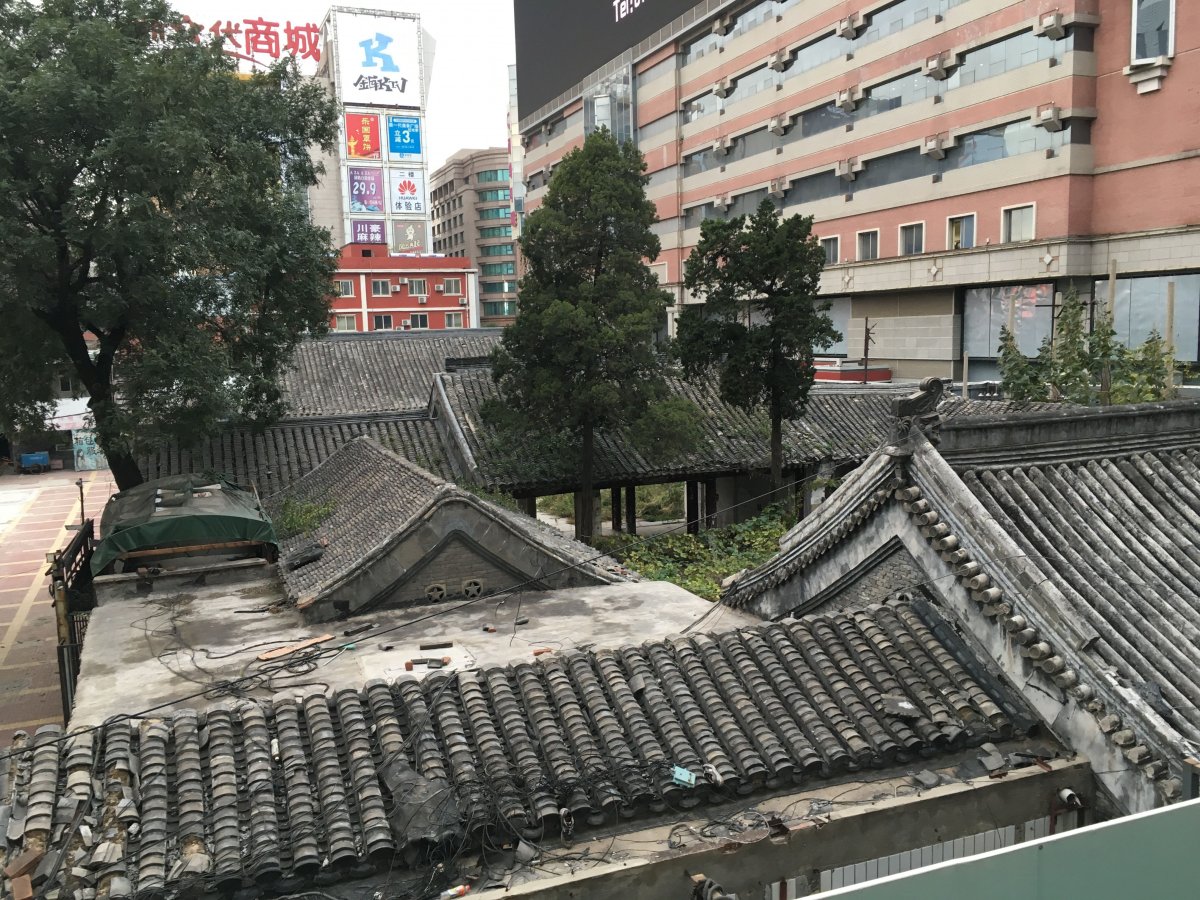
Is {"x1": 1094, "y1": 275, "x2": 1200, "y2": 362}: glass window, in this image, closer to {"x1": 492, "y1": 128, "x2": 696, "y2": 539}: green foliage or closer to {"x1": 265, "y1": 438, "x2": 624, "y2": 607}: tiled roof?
{"x1": 492, "y1": 128, "x2": 696, "y2": 539}: green foliage

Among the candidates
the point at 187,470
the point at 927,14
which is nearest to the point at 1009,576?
the point at 187,470

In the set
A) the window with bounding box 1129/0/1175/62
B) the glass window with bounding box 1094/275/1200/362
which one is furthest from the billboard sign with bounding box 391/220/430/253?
the window with bounding box 1129/0/1175/62

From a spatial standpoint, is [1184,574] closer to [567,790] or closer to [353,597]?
[567,790]

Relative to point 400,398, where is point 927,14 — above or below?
above

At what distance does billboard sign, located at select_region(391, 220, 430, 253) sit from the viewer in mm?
77625

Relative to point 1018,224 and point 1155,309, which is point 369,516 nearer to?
point 1155,309

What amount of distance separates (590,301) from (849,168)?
22506mm

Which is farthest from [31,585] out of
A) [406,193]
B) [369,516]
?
[406,193]

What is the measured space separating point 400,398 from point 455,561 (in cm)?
2253

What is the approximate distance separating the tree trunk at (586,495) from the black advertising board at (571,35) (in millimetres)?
34013

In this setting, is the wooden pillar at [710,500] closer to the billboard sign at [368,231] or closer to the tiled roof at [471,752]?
the tiled roof at [471,752]

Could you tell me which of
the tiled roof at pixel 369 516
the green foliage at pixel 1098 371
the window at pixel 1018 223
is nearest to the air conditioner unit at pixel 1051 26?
the window at pixel 1018 223

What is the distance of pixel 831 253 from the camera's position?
42438mm

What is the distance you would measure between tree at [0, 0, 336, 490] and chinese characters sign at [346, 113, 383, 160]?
55.7 m
